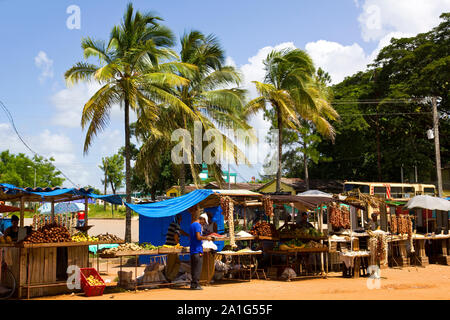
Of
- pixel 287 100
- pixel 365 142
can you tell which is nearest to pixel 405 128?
pixel 365 142

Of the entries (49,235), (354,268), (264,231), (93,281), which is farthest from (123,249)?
(354,268)

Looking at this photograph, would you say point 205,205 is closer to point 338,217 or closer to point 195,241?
point 195,241

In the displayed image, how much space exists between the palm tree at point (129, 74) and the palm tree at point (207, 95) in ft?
5.66

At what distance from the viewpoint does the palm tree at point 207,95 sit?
66.0 feet

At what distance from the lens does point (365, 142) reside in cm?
3803

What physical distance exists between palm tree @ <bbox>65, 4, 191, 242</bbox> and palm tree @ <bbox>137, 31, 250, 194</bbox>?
1.73m

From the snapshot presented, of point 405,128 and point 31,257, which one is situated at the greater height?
point 405,128

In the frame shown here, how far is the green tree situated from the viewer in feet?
187

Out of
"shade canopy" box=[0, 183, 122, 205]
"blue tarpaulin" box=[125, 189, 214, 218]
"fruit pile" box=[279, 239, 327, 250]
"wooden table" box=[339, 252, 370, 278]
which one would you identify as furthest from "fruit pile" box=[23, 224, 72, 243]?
"wooden table" box=[339, 252, 370, 278]

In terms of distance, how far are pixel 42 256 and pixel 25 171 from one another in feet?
184

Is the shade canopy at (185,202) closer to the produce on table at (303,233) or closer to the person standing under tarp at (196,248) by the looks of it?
the person standing under tarp at (196,248)

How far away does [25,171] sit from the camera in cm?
6209

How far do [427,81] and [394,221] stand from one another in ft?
57.6
